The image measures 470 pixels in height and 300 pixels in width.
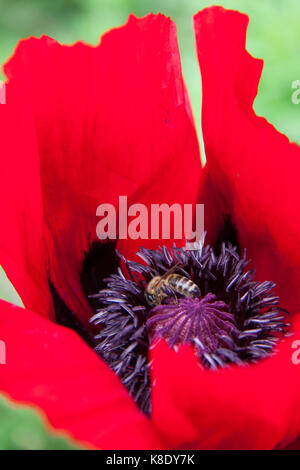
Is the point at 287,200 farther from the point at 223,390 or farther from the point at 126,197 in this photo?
the point at 223,390

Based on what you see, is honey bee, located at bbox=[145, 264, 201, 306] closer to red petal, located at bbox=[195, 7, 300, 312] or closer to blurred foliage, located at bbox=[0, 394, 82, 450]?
red petal, located at bbox=[195, 7, 300, 312]

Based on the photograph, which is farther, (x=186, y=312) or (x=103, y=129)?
(x=103, y=129)

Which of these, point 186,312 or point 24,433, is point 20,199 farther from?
point 24,433

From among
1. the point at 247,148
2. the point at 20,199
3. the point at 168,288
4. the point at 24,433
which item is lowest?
the point at 24,433

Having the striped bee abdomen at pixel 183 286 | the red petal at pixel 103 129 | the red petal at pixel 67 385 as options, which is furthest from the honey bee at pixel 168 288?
the red petal at pixel 67 385

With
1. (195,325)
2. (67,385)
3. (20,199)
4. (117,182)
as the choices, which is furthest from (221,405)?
(117,182)

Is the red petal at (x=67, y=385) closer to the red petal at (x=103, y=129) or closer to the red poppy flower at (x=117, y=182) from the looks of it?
the red poppy flower at (x=117, y=182)
